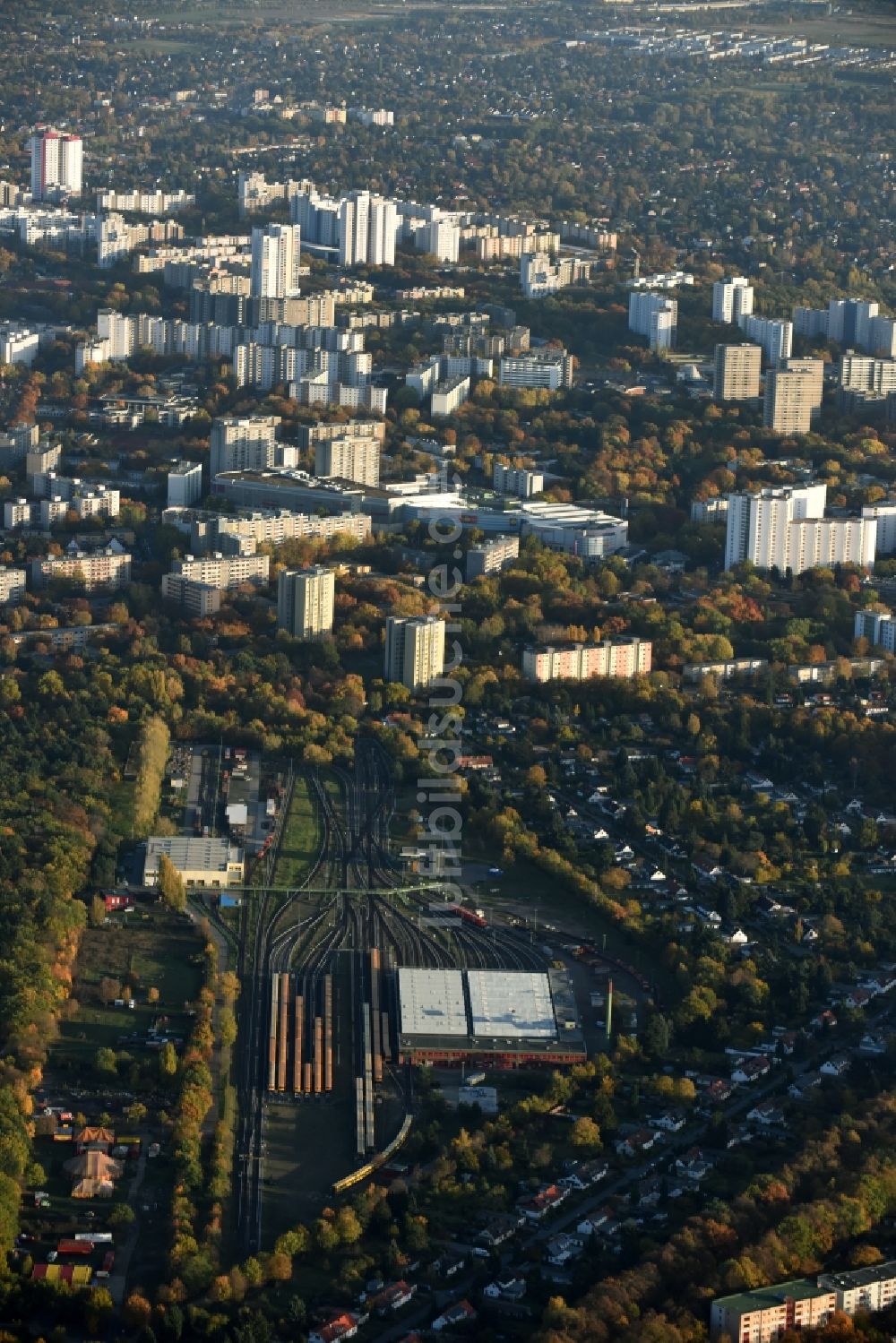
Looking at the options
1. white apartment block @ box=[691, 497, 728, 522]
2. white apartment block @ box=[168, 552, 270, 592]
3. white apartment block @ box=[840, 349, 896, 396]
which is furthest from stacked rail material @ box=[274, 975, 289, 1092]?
white apartment block @ box=[840, 349, 896, 396]

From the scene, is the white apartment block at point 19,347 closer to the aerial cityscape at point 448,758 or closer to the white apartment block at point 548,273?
the aerial cityscape at point 448,758

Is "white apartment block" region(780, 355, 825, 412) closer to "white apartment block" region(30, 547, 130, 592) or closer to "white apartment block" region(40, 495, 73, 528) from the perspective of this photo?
"white apartment block" region(40, 495, 73, 528)

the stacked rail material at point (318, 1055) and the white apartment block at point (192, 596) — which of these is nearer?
the stacked rail material at point (318, 1055)

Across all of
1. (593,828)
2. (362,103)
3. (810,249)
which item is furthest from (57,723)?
(362,103)

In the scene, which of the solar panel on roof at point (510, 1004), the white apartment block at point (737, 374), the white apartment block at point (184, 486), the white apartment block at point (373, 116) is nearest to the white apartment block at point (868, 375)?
the white apartment block at point (737, 374)

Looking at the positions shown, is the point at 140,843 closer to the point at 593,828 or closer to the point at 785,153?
the point at 593,828

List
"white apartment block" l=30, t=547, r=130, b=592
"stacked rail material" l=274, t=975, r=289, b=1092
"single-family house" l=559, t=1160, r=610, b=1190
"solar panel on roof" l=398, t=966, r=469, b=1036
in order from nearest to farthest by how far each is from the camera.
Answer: "single-family house" l=559, t=1160, r=610, b=1190 → "stacked rail material" l=274, t=975, r=289, b=1092 → "solar panel on roof" l=398, t=966, r=469, b=1036 → "white apartment block" l=30, t=547, r=130, b=592
